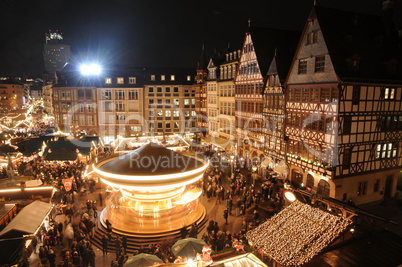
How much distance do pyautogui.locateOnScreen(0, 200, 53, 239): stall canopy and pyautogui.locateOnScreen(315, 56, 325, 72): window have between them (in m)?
20.0

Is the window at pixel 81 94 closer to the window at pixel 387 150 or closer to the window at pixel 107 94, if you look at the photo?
the window at pixel 107 94

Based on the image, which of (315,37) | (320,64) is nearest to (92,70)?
(315,37)

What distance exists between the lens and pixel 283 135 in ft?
82.1

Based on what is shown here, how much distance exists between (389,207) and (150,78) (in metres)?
40.0

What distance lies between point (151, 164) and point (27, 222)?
667 centimetres

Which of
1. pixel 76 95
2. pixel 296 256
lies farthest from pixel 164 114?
pixel 296 256

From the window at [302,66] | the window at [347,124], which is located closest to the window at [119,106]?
the window at [302,66]

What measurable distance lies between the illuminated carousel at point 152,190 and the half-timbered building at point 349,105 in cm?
926

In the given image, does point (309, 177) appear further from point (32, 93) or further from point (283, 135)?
point (32, 93)

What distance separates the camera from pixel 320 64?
21.2 m

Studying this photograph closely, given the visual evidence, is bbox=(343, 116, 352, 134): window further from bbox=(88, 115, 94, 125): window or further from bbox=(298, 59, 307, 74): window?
bbox=(88, 115, 94, 125): window

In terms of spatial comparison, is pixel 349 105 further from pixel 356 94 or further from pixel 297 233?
pixel 297 233

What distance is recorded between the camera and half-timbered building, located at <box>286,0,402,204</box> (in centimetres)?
1998

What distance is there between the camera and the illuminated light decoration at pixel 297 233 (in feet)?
27.3
